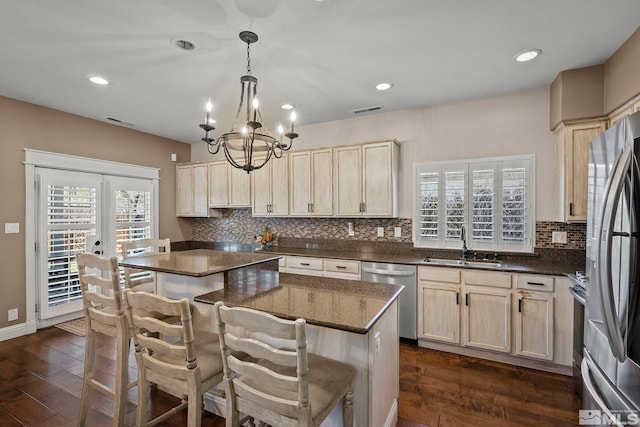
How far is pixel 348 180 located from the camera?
393 centimetres

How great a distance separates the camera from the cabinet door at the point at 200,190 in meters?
5.15

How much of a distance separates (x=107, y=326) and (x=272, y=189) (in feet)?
9.22

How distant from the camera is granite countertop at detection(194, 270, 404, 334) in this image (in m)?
1.52

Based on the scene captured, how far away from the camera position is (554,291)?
2691 millimetres

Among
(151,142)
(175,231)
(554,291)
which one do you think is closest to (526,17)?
(554,291)

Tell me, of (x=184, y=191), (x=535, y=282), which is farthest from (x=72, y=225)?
(x=535, y=282)

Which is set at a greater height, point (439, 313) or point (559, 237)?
point (559, 237)

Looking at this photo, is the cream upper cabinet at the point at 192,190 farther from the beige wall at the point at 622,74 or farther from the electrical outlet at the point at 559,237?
the beige wall at the point at 622,74

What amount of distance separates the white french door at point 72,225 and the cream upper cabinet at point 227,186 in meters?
1.20

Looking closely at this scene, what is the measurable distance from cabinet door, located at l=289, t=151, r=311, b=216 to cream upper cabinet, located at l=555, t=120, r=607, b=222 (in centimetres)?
283

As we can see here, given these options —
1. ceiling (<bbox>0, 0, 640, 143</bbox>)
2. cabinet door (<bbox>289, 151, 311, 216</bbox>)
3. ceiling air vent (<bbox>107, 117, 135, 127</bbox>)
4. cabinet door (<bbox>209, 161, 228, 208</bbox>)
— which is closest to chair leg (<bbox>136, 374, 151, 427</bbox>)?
ceiling (<bbox>0, 0, 640, 143</bbox>)

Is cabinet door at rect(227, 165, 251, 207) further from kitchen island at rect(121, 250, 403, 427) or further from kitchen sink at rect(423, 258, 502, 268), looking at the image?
kitchen sink at rect(423, 258, 502, 268)

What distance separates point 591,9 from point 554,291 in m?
2.19

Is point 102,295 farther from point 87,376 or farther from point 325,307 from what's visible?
point 325,307
